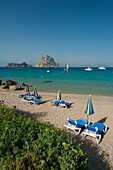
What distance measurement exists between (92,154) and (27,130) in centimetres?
330

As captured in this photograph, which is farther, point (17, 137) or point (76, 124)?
point (76, 124)

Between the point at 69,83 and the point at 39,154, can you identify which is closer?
the point at 39,154

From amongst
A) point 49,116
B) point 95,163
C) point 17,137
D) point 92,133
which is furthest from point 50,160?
point 49,116

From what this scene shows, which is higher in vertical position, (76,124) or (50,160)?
(50,160)

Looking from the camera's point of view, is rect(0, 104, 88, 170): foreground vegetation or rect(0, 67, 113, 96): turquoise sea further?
rect(0, 67, 113, 96): turquoise sea

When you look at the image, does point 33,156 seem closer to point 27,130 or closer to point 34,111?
point 27,130

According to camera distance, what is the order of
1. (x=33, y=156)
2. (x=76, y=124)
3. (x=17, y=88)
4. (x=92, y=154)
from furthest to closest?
1. (x=17, y=88)
2. (x=76, y=124)
3. (x=92, y=154)
4. (x=33, y=156)

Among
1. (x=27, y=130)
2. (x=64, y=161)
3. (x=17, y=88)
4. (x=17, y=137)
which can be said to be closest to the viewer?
(x=64, y=161)

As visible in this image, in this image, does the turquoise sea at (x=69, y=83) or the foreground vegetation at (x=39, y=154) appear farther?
the turquoise sea at (x=69, y=83)

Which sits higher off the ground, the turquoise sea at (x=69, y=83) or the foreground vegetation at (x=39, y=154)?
the foreground vegetation at (x=39, y=154)

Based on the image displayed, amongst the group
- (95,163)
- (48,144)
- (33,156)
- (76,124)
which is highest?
(48,144)

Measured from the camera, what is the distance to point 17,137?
2.95m

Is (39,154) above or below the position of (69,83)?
above

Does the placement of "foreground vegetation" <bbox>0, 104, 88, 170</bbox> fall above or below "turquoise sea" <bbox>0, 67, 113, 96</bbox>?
above
